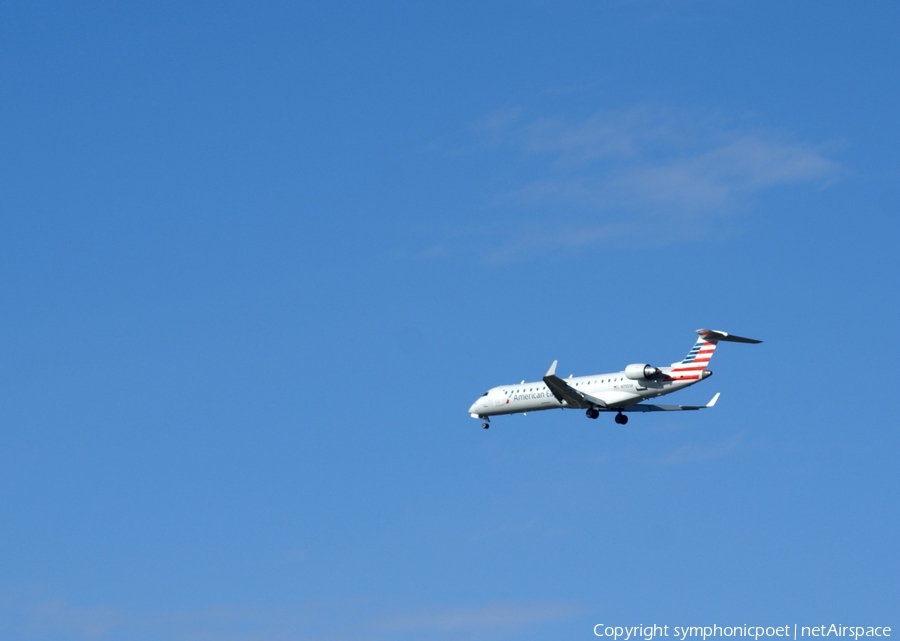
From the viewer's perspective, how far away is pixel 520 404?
3770 inches

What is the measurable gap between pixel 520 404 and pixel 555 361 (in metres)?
8.10

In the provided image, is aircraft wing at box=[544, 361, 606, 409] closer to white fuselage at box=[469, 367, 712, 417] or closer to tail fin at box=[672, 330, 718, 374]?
white fuselage at box=[469, 367, 712, 417]

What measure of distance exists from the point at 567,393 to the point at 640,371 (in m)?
5.22

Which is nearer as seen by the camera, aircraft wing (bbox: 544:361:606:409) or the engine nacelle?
the engine nacelle

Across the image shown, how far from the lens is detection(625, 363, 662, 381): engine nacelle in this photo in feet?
284

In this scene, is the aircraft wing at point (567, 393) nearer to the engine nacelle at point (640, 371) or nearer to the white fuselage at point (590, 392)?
the white fuselage at point (590, 392)

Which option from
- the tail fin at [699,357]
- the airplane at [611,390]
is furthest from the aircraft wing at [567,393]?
the tail fin at [699,357]

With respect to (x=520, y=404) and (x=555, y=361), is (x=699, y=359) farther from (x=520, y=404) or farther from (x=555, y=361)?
(x=520, y=404)

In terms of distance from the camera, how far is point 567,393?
90188 mm

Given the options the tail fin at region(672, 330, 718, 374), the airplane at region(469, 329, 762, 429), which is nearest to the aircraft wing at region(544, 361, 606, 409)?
the airplane at region(469, 329, 762, 429)

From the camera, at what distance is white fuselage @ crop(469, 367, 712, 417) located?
8675 centimetres

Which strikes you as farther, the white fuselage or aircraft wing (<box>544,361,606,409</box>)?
aircraft wing (<box>544,361,606,409</box>)

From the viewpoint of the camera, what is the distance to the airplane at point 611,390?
282 feet

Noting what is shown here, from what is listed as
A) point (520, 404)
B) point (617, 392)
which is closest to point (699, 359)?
point (617, 392)
